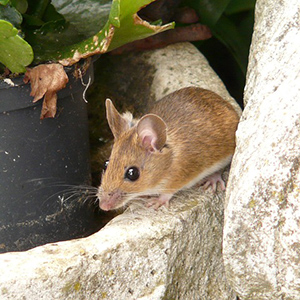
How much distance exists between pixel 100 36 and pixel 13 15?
0.44 metres

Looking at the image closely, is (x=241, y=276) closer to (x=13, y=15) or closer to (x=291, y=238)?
(x=291, y=238)

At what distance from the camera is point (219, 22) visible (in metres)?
4.77

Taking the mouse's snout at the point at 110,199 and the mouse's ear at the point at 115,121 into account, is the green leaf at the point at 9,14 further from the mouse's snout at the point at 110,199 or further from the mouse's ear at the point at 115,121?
the mouse's snout at the point at 110,199

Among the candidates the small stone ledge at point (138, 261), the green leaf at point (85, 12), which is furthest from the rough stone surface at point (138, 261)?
the green leaf at point (85, 12)

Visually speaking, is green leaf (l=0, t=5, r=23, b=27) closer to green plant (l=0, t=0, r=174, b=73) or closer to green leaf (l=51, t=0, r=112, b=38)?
green plant (l=0, t=0, r=174, b=73)

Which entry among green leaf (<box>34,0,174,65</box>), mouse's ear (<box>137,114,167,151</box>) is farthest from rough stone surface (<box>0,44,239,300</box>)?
green leaf (<box>34,0,174,65</box>)

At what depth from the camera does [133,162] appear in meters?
3.18

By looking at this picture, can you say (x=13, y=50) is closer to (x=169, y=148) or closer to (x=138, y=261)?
(x=169, y=148)

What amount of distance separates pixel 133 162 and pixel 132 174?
2.5 inches

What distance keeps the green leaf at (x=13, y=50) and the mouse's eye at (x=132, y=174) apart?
74 centimetres

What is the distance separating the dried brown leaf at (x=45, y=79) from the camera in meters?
2.94

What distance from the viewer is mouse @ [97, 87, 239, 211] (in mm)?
3141

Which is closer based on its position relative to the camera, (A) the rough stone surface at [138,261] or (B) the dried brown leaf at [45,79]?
(A) the rough stone surface at [138,261]

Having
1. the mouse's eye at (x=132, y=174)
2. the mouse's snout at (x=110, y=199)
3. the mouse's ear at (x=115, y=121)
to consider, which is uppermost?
the mouse's ear at (x=115, y=121)
